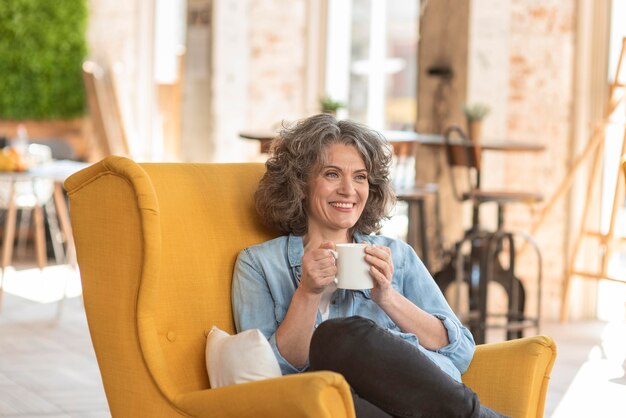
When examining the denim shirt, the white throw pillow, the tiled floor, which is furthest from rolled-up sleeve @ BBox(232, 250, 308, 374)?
the tiled floor

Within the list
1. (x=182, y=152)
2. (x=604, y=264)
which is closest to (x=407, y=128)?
(x=182, y=152)

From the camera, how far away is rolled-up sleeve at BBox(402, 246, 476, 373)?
2.57 metres

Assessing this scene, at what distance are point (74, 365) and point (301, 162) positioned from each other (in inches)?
97.9

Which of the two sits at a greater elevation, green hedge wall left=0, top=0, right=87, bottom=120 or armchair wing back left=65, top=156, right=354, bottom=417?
green hedge wall left=0, top=0, right=87, bottom=120

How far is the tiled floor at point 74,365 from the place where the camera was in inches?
163

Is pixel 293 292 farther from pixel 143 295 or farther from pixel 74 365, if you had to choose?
pixel 74 365

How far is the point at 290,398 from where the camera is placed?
6.78 feet

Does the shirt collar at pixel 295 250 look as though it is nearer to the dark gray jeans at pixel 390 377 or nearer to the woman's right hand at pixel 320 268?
the woman's right hand at pixel 320 268

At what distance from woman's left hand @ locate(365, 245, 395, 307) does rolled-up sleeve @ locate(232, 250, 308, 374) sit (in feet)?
0.85

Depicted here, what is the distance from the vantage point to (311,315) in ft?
8.06

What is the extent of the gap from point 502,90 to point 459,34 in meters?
0.51

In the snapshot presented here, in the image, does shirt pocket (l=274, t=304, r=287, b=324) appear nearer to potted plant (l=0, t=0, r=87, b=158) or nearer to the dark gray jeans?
the dark gray jeans

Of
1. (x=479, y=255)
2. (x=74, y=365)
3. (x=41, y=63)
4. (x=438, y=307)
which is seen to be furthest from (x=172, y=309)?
(x=41, y=63)

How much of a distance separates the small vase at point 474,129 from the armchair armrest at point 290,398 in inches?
140
